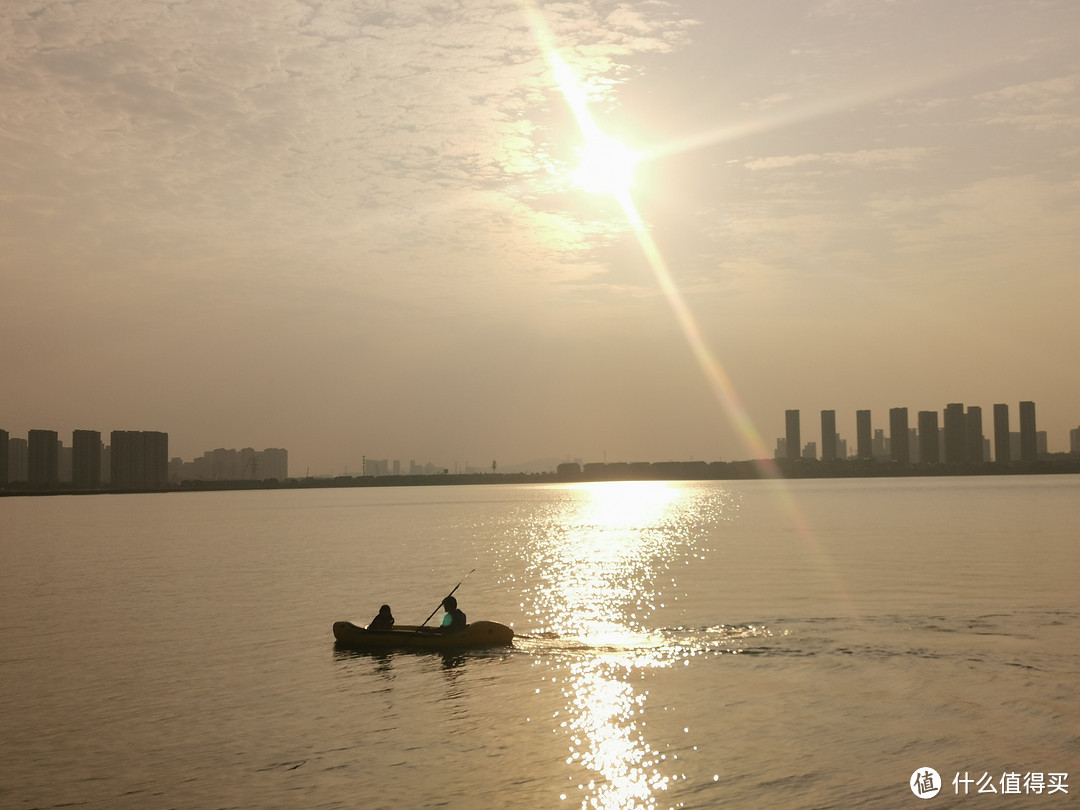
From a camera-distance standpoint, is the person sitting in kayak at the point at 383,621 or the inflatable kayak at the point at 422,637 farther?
the person sitting in kayak at the point at 383,621

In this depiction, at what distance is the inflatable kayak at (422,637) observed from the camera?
127 feet

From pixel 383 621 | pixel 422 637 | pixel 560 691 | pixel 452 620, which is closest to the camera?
pixel 560 691

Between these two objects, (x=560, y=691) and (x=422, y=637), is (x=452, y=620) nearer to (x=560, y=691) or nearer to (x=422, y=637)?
(x=422, y=637)

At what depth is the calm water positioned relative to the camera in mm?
22062

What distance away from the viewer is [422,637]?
39.3 metres

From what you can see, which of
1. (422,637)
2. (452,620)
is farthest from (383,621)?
(452,620)

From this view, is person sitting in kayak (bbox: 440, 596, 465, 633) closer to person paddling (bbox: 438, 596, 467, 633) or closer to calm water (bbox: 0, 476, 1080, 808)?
person paddling (bbox: 438, 596, 467, 633)

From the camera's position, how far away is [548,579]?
67750 millimetres

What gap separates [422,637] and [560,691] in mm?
9998

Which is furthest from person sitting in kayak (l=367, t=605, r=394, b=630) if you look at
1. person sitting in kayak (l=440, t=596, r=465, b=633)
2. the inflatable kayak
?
person sitting in kayak (l=440, t=596, r=465, b=633)

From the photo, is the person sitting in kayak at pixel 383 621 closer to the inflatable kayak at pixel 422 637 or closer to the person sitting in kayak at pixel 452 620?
the inflatable kayak at pixel 422 637

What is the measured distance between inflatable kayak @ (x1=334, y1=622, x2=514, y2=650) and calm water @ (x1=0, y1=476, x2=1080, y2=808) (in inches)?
33.7

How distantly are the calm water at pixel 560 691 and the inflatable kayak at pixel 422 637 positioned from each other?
2.81 feet

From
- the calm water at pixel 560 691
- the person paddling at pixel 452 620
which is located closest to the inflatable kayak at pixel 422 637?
the person paddling at pixel 452 620
